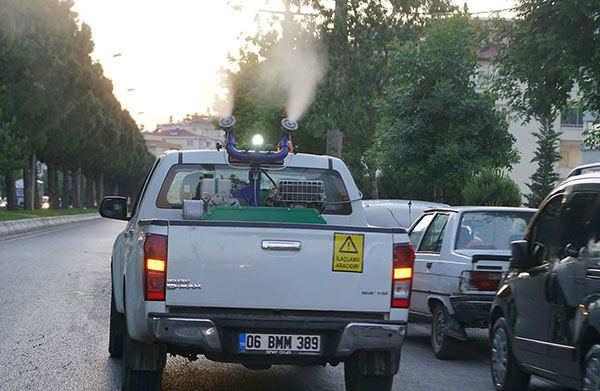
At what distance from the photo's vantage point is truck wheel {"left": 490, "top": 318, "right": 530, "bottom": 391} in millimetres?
8367

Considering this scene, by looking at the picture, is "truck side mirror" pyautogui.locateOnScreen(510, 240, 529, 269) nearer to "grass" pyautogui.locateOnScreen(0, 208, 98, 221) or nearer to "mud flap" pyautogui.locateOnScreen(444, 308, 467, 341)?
"mud flap" pyautogui.locateOnScreen(444, 308, 467, 341)

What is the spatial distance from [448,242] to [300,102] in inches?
353

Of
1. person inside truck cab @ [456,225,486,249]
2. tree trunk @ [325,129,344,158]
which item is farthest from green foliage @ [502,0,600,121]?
tree trunk @ [325,129,344,158]

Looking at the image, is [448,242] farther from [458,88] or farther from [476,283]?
[458,88]

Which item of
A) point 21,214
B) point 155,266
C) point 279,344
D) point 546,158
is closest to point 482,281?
point 279,344

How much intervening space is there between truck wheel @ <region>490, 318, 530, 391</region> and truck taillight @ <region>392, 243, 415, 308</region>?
5.98 ft

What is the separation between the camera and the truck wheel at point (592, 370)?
21.4 feet

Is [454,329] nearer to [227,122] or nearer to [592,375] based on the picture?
[227,122]

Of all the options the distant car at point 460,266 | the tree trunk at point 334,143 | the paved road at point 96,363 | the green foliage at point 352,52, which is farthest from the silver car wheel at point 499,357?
the tree trunk at point 334,143

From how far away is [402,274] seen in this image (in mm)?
6941

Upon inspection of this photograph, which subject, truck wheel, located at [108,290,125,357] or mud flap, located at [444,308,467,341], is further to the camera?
mud flap, located at [444,308,467,341]

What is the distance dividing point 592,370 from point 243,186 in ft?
11.7

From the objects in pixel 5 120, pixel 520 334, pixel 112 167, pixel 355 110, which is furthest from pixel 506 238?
pixel 112 167

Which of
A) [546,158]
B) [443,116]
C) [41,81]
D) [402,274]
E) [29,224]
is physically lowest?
[29,224]
